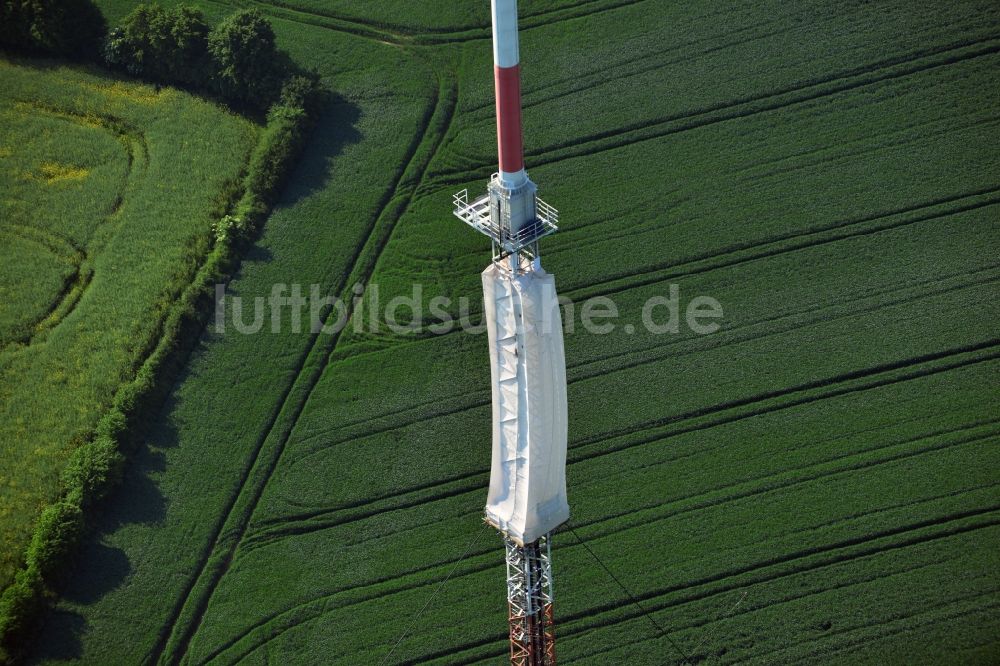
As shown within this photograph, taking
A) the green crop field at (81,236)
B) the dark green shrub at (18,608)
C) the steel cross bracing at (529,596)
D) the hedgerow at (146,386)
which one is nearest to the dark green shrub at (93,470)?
the hedgerow at (146,386)

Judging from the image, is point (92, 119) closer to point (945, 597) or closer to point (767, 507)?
point (767, 507)

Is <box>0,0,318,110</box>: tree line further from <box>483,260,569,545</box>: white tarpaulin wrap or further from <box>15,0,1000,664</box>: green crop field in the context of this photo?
<box>483,260,569,545</box>: white tarpaulin wrap

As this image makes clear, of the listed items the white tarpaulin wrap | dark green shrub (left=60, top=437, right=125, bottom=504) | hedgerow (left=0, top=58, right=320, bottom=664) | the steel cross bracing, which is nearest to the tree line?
hedgerow (left=0, top=58, right=320, bottom=664)

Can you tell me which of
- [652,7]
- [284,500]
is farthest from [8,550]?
[652,7]

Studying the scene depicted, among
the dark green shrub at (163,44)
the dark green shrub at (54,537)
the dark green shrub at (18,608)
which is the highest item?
the dark green shrub at (163,44)

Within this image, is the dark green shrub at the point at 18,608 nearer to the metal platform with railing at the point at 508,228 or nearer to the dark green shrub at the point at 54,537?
the dark green shrub at the point at 54,537

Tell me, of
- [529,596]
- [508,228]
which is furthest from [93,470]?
[508,228]
